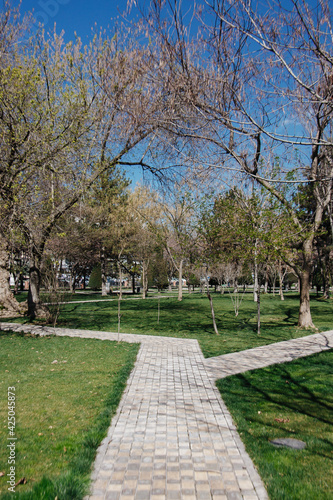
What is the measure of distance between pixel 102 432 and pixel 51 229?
980 cm

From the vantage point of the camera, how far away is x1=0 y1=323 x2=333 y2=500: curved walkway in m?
2.77

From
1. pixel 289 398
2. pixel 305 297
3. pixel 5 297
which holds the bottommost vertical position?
pixel 289 398

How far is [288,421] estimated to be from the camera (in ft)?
14.1

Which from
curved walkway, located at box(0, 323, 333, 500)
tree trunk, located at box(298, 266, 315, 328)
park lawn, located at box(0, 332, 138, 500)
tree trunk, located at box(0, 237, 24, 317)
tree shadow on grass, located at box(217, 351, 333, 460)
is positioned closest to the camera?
curved walkway, located at box(0, 323, 333, 500)

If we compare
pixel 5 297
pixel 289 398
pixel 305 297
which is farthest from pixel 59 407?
pixel 5 297

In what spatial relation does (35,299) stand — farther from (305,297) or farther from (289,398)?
(289,398)

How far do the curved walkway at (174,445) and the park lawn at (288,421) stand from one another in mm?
159

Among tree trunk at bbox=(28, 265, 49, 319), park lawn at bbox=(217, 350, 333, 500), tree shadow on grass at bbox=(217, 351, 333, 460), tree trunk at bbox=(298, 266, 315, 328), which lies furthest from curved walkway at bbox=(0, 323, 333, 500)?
tree trunk at bbox=(28, 265, 49, 319)

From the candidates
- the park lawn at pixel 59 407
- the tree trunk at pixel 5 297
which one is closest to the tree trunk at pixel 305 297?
the park lawn at pixel 59 407

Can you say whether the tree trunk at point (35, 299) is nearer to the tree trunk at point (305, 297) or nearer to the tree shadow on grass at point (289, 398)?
the tree trunk at point (305, 297)

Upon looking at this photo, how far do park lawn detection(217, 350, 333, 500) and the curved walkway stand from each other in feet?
0.52

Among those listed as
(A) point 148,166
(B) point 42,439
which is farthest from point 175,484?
(A) point 148,166

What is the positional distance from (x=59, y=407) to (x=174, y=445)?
5.95ft

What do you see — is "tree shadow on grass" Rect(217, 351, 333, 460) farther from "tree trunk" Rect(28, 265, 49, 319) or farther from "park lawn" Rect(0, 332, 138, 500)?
"tree trunk" Rect(28, 265, 49, 319)
